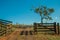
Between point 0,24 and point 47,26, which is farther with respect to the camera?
point 47,26

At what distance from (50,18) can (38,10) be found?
6.79 m

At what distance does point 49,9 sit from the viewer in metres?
57.0

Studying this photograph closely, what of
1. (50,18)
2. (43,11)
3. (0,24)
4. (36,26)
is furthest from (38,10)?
(0,24)

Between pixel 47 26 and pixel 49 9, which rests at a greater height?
pixel 49 9

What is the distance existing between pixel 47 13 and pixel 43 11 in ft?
6.11

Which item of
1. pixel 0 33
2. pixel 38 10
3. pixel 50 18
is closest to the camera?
pixel 0 33

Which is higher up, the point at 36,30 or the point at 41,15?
the point at 41,15

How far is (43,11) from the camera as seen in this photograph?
5638 centimetres

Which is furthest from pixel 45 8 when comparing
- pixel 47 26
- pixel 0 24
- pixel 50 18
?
pixel 0 24

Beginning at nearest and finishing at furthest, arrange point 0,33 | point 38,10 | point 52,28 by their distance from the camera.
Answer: point 0,33
point 52,28
point 38,10

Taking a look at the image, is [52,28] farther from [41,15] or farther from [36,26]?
[41,15]

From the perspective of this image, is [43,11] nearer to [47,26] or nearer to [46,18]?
[46,18]

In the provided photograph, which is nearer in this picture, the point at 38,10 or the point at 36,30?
the point at 36,30

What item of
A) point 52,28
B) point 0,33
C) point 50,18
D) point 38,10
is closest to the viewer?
point 0,33
